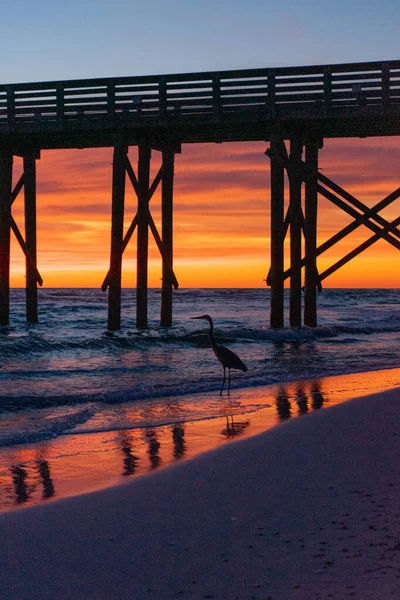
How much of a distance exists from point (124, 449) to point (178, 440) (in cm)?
53

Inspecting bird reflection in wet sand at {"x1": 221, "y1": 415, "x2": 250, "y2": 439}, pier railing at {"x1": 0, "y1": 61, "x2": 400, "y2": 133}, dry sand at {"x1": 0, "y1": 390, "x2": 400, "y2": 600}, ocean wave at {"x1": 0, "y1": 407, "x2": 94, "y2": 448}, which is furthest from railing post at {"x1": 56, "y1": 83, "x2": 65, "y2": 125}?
dry sand at {"x1": 0, "y1": 390, "x2": 400, "y2": 600}

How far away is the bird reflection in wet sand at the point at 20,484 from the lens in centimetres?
529

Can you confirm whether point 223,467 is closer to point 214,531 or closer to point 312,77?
point 214,531

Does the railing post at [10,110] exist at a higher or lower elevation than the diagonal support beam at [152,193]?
higher

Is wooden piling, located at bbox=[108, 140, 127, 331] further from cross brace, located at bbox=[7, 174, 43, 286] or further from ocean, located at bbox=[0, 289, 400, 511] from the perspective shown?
cross brace, located at bbox=[7, 174, 43, 286]

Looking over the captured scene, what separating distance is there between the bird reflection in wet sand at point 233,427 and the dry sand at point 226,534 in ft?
3.95

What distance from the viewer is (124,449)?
6883 millimetres

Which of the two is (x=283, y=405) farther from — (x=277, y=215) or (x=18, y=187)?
(x=18, y=187)

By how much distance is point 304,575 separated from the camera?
3.51 metres

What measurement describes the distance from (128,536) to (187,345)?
1463cm

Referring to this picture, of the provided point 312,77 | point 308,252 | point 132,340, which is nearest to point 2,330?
point 132,340

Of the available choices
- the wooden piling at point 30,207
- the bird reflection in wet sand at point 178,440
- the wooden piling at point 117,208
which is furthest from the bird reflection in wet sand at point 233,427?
the wooden piling at point 30,207

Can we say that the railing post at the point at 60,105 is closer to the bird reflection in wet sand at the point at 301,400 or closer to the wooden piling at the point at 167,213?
the wooden piling at the point at 167,213

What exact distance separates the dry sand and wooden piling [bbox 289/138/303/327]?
10.9 meters
